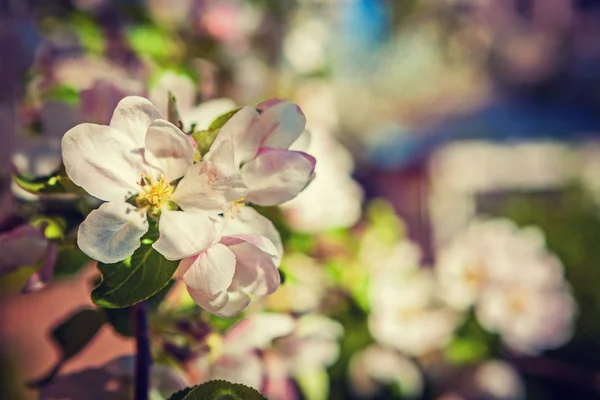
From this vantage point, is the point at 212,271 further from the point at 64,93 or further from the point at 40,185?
the point at 64,93

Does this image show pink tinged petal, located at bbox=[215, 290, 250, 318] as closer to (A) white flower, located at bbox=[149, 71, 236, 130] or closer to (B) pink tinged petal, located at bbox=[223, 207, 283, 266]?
(B) pink tinged petal, located at bbox=[223, 207, 283, 266]

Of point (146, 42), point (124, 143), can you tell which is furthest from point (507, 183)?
point (124, 143)

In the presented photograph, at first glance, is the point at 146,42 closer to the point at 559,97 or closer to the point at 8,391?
the point at 8,391

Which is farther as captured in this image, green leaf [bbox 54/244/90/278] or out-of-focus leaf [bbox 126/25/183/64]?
out-of-focus leaf [bbox 126/25/183/64]

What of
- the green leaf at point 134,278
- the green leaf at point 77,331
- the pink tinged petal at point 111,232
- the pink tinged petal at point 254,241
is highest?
the pink tinged petal at point 111,232

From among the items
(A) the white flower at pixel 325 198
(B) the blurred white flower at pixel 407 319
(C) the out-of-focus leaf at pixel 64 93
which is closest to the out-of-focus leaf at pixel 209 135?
(C) the out-of-focus leaf at pixel 64 93

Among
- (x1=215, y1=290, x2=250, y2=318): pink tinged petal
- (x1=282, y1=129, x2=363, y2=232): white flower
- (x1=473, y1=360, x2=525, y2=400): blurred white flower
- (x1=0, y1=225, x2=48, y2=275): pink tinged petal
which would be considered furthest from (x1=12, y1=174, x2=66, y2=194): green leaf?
(x1=473, y1=360, x2=525, y2=400): blurred white flower

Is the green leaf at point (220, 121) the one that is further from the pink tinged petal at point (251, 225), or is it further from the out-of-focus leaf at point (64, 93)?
the out-of-focus leaf at point (64, 93)
